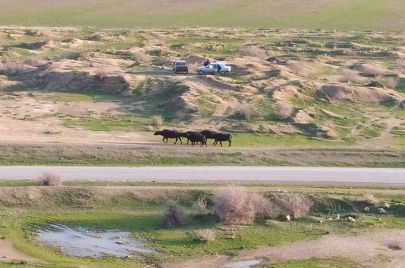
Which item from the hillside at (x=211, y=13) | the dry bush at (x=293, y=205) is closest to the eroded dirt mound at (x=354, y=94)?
the dry bush at (x=293, y=205)

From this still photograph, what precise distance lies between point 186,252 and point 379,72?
132 feet

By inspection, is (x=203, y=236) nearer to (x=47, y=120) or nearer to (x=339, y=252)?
(x=339, y=252)

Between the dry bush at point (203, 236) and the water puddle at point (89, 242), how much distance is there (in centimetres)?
208

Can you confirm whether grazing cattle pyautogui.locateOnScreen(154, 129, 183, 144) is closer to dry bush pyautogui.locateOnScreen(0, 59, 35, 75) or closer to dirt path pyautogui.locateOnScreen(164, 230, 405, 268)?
dirt path pyautogui.locateOnScreen(164, 230, 405, 268)

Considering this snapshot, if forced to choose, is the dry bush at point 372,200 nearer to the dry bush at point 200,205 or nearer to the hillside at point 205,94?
the dry bush at point 200,205

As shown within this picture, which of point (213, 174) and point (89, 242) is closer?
point (89, 242)

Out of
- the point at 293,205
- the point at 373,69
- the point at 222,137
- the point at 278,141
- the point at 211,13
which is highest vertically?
the point at 211,13

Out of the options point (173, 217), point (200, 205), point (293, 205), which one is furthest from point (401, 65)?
point (173, 217)

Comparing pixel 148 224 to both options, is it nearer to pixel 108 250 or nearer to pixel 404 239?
pixel 108 250

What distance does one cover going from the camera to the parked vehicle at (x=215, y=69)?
2414 inches

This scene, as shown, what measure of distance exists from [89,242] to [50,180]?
205 inches

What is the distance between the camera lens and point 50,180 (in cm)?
3456

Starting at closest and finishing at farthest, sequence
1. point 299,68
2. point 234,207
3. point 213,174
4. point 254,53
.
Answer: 1. point 234,207
2. point 213,174
3. point 299,68
4. point 254,53

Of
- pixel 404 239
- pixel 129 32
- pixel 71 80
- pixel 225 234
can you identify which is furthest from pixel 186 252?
pixel 129 32
